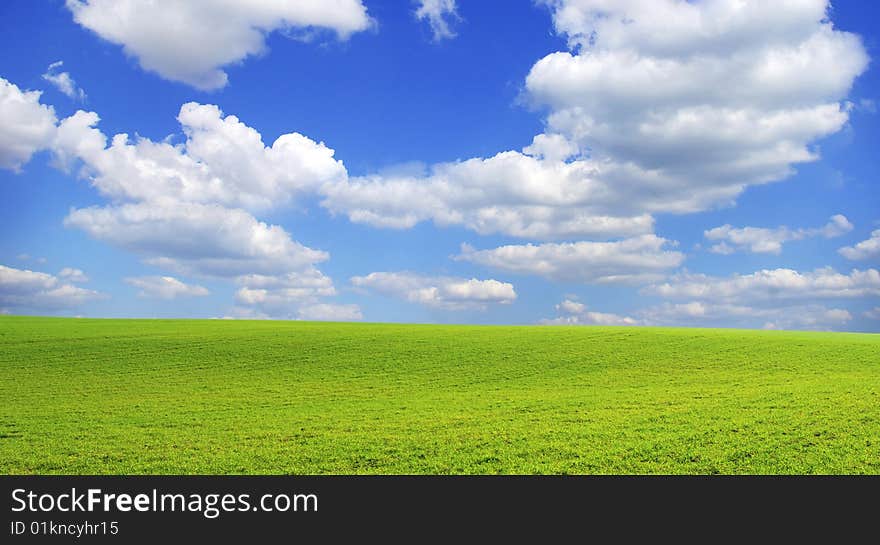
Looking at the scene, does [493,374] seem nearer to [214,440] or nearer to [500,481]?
[214,440]

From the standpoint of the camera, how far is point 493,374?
1624 inches

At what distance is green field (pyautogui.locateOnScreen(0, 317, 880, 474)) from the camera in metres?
17.9

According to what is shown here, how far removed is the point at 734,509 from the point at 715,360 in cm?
3624

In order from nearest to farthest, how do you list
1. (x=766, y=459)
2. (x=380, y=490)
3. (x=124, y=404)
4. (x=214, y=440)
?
1. (x=380, y=490)
2. (x=766, y=459)
3. (x=214, y=440)
4. (x=124, y=404)

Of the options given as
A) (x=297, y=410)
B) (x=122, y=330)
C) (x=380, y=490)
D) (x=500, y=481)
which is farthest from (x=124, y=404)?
(x=122, y=330)

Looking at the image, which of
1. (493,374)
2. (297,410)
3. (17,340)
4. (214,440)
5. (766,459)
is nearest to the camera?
(766,459)

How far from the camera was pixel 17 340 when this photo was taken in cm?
5503

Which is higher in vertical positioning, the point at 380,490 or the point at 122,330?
the point at 122,330

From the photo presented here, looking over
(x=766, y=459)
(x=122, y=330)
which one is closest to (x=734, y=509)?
(x=766, y=459)

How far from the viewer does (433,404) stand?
96.1ft

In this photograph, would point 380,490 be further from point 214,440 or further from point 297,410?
point 297,410

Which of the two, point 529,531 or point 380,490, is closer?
point 529,531

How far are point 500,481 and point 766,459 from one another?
7.50m

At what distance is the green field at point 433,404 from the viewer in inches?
706
